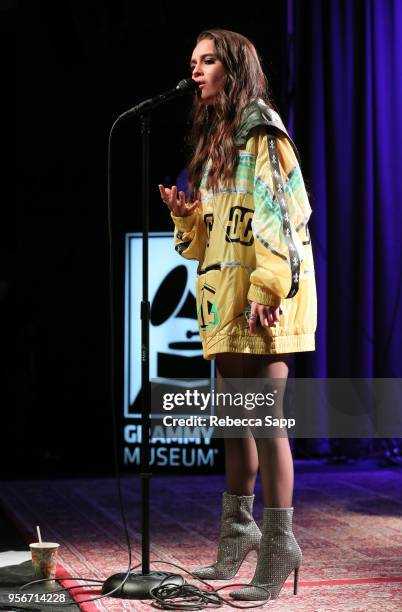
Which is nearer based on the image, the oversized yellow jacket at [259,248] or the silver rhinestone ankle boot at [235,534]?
the oversized yellow jacket at [259,248]

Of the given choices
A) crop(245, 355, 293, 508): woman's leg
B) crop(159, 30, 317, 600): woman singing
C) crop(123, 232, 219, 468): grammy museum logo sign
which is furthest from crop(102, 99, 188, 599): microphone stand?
crop(123, 232, 219, 468): grammy museum logo sign

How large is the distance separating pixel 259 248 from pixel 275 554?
722 millimetres

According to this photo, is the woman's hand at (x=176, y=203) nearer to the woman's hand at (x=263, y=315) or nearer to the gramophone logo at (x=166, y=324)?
the woman's hand at (x=263, y=315)

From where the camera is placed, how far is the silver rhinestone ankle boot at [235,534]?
238 cm

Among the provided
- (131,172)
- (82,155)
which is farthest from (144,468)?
(82,155)

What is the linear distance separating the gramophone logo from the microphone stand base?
2297 mm

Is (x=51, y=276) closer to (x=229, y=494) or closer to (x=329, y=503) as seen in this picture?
(x=329, y=503)

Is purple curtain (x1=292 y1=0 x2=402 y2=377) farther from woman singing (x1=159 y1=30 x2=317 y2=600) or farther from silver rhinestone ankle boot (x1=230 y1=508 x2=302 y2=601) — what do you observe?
silver rhinestone ankle boot (x1=230 y1=508 x2=302 y2=601)

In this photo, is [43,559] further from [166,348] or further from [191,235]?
[166,348]

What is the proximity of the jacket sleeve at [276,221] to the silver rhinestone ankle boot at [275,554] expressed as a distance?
515 mm

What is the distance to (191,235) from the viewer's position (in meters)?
2.44

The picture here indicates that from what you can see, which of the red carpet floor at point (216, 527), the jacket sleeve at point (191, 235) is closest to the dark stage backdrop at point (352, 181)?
the red carpet floor at point (216, 527)

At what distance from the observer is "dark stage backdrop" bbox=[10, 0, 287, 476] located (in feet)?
16.5

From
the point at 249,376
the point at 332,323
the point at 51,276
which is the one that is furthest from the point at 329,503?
the point at 51,276
